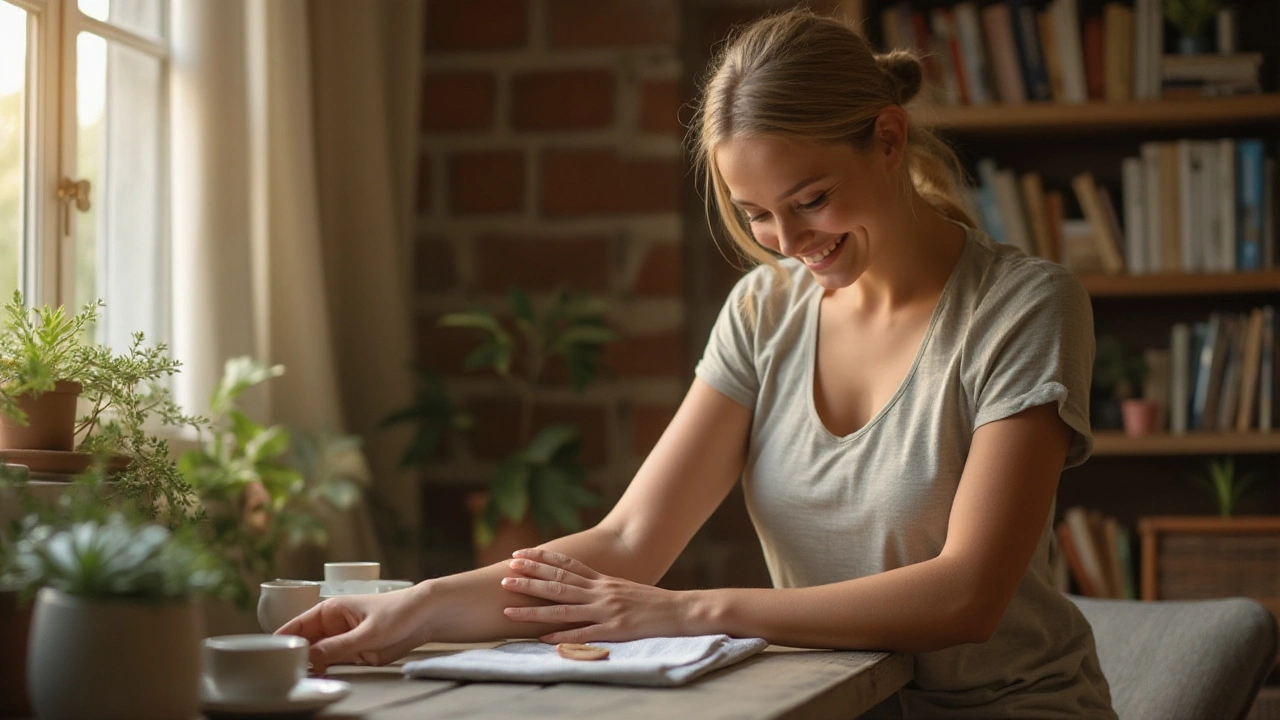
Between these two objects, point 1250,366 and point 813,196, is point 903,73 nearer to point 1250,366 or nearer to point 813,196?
point 813,196

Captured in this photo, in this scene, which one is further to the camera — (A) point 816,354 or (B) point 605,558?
(A) point 816,354

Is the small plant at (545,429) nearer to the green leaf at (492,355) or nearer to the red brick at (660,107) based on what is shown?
the green leaf at (492,355)

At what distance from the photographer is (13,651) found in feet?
3.06

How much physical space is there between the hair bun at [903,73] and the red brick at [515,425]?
1315 mm

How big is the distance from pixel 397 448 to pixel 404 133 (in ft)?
2.14

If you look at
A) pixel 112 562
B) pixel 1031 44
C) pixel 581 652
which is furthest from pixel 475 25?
pixel 112 562

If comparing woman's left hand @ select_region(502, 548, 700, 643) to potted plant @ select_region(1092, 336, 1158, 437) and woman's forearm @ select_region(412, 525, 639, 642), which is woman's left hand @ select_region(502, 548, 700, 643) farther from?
potted plant @ select_region(1092, 336, 1158, 437)

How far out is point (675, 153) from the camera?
111 inches

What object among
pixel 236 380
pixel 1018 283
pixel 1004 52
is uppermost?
pixel 1004 52

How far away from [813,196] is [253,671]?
84cm

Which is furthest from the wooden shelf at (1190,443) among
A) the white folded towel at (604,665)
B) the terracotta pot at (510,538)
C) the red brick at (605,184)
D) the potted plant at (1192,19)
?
the white folded towel at (604,665)

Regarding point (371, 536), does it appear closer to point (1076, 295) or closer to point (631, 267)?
point (631, 267)

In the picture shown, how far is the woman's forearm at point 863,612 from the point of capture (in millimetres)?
1284

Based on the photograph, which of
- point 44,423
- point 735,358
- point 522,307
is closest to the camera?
point 44,423
